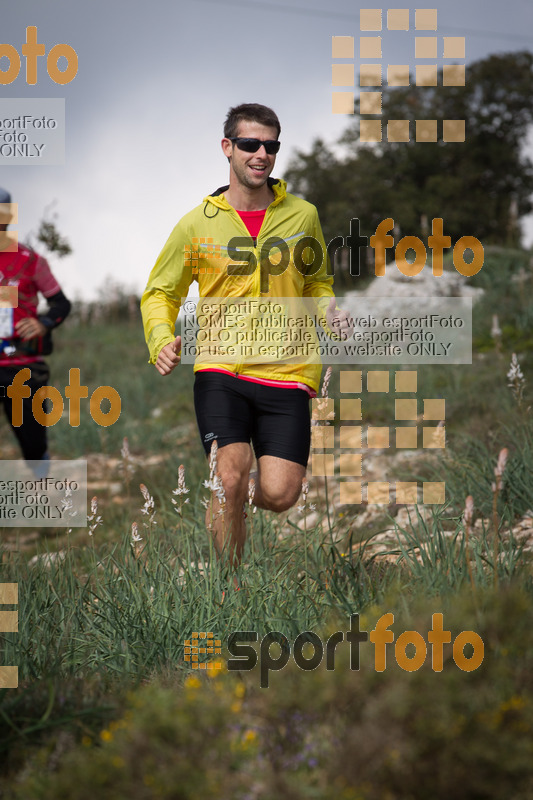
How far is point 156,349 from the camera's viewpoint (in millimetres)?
3865

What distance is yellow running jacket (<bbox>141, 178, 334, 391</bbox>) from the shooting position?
4.07m

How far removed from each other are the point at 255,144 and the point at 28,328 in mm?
2473

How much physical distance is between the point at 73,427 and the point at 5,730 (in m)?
6.66

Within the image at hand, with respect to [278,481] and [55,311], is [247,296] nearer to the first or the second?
[278,481]

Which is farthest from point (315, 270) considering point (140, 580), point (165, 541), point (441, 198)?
point (441, 198)

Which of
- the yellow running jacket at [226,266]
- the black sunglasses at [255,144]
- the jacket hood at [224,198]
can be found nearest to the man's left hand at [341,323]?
the yellow running jacket at [226,266]

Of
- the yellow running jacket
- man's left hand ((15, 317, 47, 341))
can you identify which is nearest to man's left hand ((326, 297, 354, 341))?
the yellow running jacket

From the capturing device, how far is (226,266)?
4062 millimetres

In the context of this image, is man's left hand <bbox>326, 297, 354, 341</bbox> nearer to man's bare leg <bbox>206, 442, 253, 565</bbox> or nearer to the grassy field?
man's bare leg <bbox>206, 442, 253, 565</bbox>

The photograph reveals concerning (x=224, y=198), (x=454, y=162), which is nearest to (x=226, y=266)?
(x=224, y=198)

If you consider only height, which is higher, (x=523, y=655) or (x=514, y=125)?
(x=514, y=125)

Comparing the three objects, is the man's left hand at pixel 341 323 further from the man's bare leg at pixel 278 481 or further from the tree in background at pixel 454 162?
the tree in background at pixel 454 162

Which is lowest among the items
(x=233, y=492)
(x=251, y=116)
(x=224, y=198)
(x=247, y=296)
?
(x=233, y=492)

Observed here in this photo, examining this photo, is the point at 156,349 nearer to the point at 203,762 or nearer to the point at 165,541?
the point at 165,541
